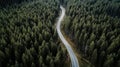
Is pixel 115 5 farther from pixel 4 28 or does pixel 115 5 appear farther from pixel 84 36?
pixel 4 28

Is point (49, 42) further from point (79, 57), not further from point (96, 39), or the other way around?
point (96, 39)

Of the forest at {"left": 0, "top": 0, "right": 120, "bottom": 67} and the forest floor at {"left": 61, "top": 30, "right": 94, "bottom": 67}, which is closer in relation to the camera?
the forest at {"left": 0, "top": 0, "right": 120, "bottom": 67}

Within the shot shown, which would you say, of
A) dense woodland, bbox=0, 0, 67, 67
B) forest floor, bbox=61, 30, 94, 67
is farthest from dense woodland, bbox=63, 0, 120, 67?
dense woodland, bbox=0, 0, 67, 67

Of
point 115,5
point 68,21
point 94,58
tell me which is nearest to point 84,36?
point 94,58

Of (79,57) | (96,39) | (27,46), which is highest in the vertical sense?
(96,39)

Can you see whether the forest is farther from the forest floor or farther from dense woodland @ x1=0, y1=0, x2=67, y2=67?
the forest floor

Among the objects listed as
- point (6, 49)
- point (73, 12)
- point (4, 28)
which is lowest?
point (6, 49)

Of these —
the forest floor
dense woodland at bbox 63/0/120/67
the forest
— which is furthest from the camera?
the forest floor

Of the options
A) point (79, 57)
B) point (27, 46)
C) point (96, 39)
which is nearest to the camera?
point (27, 46)

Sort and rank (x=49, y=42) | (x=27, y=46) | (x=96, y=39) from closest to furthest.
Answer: (x=27, y=46)
(x=49, y=42)
(x=96, y=39)

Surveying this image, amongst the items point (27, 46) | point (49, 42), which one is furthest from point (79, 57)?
point (27, 46)

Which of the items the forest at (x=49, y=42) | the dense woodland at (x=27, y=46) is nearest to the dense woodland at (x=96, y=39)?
the forest at (x=49, y=42)
